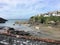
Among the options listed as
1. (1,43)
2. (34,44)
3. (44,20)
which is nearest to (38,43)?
(34,44)

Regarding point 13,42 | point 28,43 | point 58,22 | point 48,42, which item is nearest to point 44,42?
point 48,42

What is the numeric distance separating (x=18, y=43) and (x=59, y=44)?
564cm

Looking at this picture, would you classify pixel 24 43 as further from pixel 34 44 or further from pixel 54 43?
pixel 54 43

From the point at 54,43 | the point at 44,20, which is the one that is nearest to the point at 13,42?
the point at 54,43

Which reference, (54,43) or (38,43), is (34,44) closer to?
(38,43)

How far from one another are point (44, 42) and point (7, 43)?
5195 mm

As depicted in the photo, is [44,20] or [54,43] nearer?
[54,43]

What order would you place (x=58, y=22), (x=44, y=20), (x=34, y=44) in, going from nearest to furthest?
(x=34, y=44), (x=58, y=22), (x=44, y=20)

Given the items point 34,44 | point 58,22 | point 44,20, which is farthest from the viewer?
point 44,20

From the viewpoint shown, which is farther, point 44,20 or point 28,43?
point 44,20

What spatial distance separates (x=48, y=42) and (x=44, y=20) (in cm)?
8209

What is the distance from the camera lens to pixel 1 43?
2669cm

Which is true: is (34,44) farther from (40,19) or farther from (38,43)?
(40,19)

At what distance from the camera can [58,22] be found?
9631cm
